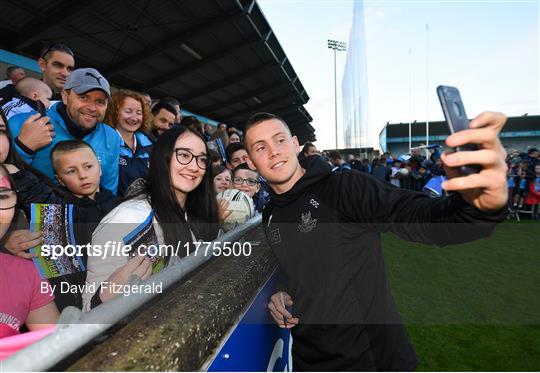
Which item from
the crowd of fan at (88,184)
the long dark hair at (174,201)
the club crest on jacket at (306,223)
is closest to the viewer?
the crowd of fan at (88,184)

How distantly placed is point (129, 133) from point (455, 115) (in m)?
2.76

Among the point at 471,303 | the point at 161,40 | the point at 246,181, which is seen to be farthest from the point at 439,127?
the point at 246,181

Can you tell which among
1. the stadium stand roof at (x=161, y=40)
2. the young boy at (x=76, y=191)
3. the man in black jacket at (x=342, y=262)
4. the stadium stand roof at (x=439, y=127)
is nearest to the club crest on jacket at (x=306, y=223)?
the man in black jacket at (x=342, y=262)

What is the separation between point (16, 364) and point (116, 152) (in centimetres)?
218

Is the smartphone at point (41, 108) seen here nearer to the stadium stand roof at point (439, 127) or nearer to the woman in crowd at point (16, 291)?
the woman in crowd at point (16, 291)

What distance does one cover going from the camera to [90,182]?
2.05m

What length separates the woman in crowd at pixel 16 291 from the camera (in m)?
1.15

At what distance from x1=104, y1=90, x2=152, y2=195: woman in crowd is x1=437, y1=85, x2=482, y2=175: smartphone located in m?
2.47

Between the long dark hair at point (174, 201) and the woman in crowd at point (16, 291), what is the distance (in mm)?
522

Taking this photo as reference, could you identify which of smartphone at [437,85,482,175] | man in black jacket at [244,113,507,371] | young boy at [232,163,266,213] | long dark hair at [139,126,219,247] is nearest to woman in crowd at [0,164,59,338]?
long dark hair at [139,126,219,247]

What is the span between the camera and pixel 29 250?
1.37 metres

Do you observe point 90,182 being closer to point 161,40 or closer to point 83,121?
point 83,121

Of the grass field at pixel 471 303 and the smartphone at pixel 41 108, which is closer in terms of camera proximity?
the smartphone at pixel 41 108

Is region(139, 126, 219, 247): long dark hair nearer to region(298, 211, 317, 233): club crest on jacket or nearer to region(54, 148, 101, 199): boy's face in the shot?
region(54, 148, 101, 199): boy's face
